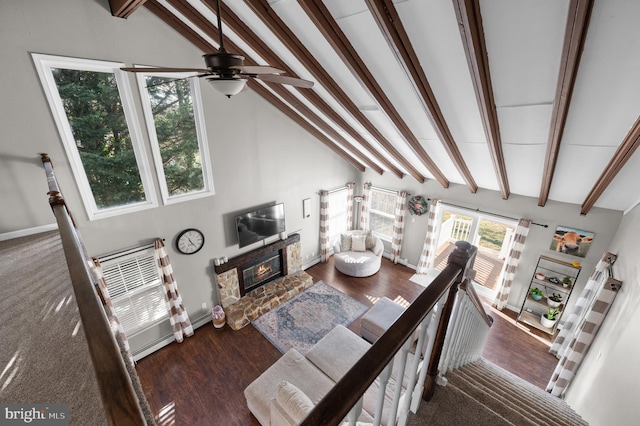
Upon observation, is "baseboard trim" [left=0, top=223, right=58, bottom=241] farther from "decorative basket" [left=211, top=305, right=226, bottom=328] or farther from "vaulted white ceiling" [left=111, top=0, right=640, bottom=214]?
"decorative basket" [left=211, top=305, right=226, bottom=328]

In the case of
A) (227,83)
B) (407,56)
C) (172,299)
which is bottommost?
(172,299)

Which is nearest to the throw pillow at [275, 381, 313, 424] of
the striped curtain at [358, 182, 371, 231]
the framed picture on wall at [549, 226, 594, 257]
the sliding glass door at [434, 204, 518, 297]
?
the sliding glass door at [434, 204, 518, 297]

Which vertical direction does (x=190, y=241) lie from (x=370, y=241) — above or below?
above

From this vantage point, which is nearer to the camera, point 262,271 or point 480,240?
point 262,271

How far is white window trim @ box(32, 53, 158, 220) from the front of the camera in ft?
9.78

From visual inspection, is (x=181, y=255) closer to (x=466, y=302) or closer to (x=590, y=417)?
(x=466, y=302)

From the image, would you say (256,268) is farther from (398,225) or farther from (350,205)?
(398,225)

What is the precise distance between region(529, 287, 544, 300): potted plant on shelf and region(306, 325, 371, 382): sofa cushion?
388 centimetres

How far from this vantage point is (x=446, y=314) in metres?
1.41

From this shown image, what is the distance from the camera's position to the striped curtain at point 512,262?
5.16m

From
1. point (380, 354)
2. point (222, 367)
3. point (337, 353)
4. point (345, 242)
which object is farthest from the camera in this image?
point (345, 242)

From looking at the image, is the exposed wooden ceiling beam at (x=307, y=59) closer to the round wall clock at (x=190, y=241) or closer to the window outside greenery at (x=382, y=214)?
the window outside greenery at (x=382, y=214)

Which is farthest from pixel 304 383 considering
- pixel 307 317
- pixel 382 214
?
pixel 382 214

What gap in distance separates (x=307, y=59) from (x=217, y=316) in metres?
4.55
